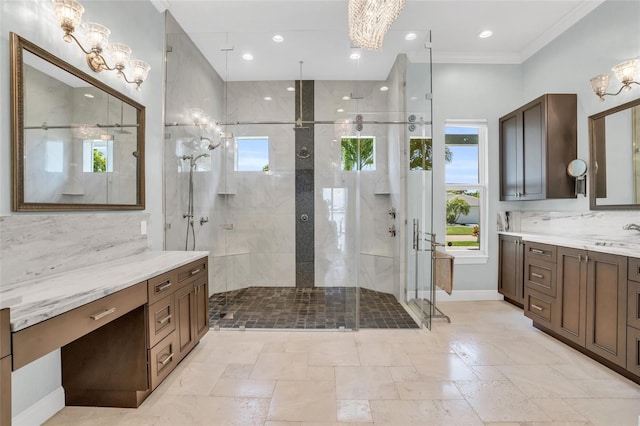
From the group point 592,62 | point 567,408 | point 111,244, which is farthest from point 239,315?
point 592,62

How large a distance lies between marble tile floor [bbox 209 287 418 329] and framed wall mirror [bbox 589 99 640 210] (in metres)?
2.16

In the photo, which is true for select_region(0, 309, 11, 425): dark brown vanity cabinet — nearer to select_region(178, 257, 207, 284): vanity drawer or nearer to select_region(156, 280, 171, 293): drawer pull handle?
select_region(156, 280, 171, 293): drawer pull handle

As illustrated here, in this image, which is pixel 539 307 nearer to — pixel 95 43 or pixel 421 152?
pixel 421 152

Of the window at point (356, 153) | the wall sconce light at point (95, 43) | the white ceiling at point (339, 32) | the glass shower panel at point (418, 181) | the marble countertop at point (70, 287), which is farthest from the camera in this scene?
the window at point (356, 153)

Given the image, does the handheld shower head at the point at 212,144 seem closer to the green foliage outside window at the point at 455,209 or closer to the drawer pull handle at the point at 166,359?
the drawer pull handle at the point at 166,359

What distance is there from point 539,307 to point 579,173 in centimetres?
142

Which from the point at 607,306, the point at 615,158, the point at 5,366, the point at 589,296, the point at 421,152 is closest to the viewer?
the point at 5,366

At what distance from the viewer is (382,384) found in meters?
1.96

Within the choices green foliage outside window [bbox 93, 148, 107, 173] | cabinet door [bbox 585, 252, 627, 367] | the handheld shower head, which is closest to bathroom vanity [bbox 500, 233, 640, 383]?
cabinet door [bbox 585, 252, 627, 367]

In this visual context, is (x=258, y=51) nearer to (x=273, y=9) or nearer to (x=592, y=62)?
(x=273, y=9)

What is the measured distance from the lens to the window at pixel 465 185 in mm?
3807

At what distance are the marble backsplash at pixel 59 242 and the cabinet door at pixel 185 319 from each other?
57 centimetres

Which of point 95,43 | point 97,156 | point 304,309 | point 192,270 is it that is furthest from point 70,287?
point 304,309

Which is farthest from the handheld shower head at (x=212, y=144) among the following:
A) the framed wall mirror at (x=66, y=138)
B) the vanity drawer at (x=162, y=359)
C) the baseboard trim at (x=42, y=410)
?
the baseboard trim at (x=42, y=410)
